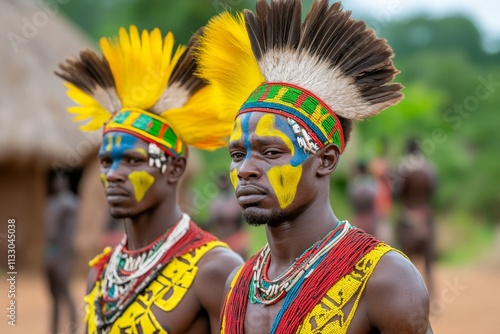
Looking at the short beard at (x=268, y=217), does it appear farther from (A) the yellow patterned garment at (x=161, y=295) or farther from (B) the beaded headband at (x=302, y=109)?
(A) the yellow patterned garment at (x=161, y=295)

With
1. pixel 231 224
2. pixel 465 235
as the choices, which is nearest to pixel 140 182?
pixel 231 224

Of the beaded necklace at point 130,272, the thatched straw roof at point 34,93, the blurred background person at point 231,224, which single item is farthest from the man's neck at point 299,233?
the thatched straw roof at point 34,93

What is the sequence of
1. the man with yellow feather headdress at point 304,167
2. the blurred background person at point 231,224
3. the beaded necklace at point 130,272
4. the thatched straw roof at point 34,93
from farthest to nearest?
1. the thatched straw roof at point 34,93
2. the blurred background person at point 231,224
3. the beaded necklace at point 130,272
4. the man with yellow feather headdress at point 304,167

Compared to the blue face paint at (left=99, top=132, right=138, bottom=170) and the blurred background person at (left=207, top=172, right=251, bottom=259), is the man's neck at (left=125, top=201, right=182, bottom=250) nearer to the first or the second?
the blue face paint at (left=99, top=132, right=138, bottom=170)

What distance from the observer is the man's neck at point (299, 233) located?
304 cm

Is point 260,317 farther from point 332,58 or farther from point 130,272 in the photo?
point 130,272

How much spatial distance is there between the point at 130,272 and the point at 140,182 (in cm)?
44

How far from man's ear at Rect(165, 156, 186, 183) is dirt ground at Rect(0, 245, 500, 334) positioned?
6464 millimetres

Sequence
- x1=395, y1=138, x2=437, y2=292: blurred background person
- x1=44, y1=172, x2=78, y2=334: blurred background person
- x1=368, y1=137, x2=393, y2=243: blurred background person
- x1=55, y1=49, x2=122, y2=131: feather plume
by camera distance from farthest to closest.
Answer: x1=368, y1=137, x2=393, y2=243: blurred background person, x1=395, y1=138, x2=437, y2=292: blurred background person, x1=44, y1=172, x2=78, y2=334: blurred background person, x1=55, y1=49, x2=122, y2=131: feather plume

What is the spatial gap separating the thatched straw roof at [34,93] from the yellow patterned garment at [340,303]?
47.9ft

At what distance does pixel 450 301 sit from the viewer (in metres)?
14.5

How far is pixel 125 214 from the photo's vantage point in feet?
13.5

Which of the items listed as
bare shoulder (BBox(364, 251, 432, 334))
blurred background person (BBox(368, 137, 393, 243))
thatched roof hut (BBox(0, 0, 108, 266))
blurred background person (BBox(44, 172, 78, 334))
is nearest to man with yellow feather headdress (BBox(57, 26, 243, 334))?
bare shoulder (BBox(364, 251, 432, 334))

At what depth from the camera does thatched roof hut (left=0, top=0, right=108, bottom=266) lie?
17672 millimetres
